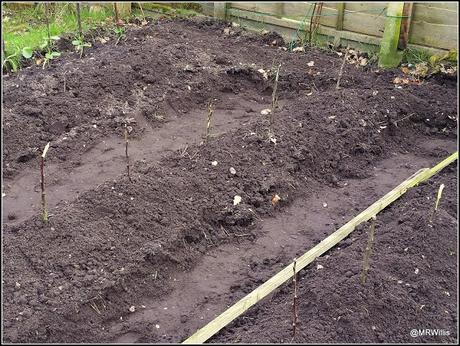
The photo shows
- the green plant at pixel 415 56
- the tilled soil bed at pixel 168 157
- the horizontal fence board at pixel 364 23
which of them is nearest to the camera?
the tilled soil bed at pixel 168 157

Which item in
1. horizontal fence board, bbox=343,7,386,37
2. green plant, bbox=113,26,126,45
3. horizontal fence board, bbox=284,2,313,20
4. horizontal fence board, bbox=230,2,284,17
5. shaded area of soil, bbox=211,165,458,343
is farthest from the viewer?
horizontal fence board, bbox=230,2,284,17

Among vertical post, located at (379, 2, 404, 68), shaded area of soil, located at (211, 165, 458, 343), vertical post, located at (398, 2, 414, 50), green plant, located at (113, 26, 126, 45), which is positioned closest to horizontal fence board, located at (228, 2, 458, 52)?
vertical post, located at (398, 2, 414, 50)

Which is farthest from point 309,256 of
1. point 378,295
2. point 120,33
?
point 120,33

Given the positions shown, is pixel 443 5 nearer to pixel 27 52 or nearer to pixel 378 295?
pixel 378 295

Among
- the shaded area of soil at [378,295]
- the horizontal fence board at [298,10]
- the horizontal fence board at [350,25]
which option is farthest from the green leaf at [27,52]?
the shaded area of soil at [378,295]

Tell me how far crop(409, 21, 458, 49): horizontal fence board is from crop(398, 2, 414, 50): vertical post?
10 cm

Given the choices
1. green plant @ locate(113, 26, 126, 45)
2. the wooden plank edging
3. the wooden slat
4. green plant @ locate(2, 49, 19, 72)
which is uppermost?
the wooden slat

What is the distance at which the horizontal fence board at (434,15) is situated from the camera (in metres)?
6.28

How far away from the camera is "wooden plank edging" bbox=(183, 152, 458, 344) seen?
301 centimetres

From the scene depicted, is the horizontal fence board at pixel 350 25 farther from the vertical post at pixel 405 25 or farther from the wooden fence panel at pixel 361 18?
the vertical post at pixel 405 25

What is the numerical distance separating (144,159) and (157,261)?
138 cm

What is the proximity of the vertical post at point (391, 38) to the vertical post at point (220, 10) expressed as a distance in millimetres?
2612

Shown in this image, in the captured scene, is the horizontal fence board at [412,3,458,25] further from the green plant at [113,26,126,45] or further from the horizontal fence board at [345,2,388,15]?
the green plant at [113,26,126,45]

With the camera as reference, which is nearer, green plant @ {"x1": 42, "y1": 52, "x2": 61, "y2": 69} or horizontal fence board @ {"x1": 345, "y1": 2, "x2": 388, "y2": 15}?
green plant @ {"x1": 42, "y1": 52, "x2": 61, "y2": 69}
